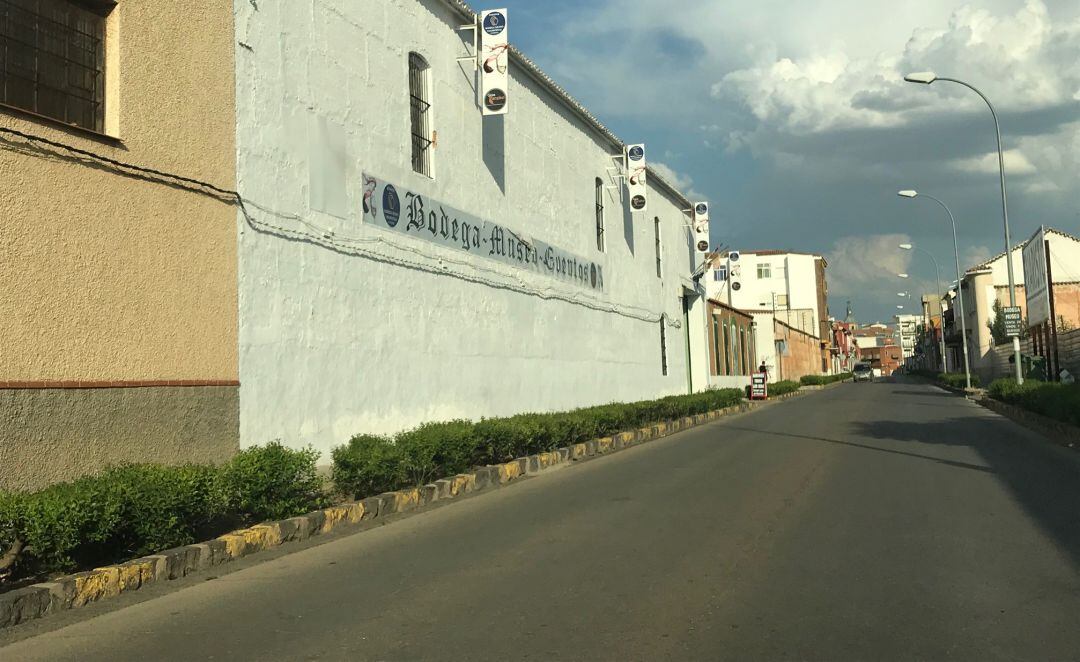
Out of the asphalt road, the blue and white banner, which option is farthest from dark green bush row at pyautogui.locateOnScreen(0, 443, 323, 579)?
the blue and white banner

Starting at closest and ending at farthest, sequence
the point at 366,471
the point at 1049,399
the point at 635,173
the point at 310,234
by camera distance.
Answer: the point at 366,471 < the point at 310,234 < the point at 1049,399 < the point at 635,173

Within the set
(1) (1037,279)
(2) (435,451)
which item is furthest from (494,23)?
(1) (1037,279)

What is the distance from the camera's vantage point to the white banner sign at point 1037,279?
87.7 feet

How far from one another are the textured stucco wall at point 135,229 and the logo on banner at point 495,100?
7497 millimetres

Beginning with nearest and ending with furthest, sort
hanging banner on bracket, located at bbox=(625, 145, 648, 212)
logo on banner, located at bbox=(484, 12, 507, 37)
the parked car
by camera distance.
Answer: logo on banner, located at bbox=(484, 12, 507, 37)
hanging banner on bracket, located at bbox=(625, 145, 648, 212)
the parked car

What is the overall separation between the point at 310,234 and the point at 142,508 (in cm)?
616

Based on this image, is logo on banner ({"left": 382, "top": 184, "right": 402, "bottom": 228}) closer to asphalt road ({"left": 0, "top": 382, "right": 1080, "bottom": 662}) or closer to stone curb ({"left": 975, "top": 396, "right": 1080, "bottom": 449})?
asphalt road ({"left": 0, "top": 382, "right": 1080, "bottom": 662})

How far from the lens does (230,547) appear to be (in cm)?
773

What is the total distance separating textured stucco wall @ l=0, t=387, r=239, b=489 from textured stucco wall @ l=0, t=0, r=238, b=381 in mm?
206

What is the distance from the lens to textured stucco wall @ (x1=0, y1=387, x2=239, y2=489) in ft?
25.7

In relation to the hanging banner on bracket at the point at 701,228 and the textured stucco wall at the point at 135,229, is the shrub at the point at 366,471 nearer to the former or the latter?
the textured stucco wall at the point at 135,229

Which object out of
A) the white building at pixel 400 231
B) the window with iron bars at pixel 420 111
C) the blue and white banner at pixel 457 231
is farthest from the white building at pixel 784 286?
the window with iron bars at pixel 420 111

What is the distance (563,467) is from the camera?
15164mm

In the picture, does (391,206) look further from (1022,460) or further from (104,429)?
(1022,460)
